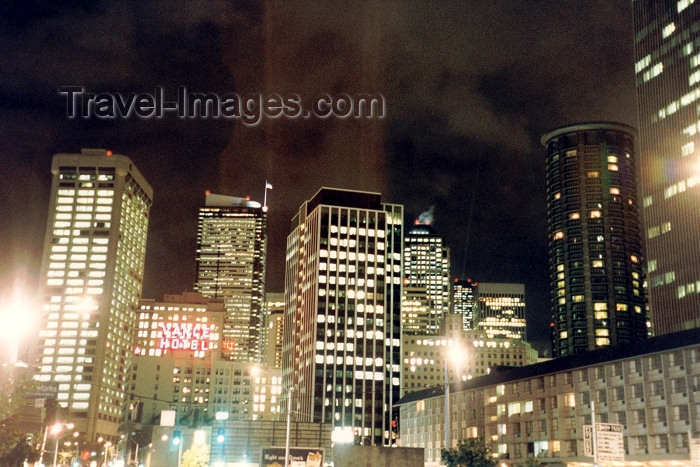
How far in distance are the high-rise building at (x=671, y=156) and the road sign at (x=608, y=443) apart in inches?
5943

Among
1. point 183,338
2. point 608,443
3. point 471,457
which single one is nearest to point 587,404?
point 471,457

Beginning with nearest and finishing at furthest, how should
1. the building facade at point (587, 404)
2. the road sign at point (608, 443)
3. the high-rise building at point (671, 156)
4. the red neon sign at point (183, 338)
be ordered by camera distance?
the road sign at point (608, 443)
the building facade at point (587, 404)
the red neon sign at point (183, 338)
the high-rise building at point (671, 156)

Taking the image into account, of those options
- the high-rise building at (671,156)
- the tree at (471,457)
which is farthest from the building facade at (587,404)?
the high-rise building at (671,156)

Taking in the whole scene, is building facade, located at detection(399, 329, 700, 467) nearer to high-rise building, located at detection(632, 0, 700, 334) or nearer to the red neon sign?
the red neon sign

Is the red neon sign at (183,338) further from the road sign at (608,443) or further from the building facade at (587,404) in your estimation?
the road sign at (608,443)

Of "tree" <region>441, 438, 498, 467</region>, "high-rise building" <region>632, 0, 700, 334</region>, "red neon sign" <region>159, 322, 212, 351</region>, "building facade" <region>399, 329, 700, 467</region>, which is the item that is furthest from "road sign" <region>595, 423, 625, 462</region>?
"high-rise building" <region>632, 0, 700, 334</region>

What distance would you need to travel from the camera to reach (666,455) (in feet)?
308

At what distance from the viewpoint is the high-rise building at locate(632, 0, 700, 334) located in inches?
6875

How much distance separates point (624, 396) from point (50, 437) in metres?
119

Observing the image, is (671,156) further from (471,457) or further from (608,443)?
(608,443)

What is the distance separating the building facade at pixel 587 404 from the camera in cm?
9369

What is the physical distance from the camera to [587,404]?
10694 centimetres

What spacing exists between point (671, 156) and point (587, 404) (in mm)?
99790

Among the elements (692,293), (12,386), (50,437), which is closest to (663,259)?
(692,293)
